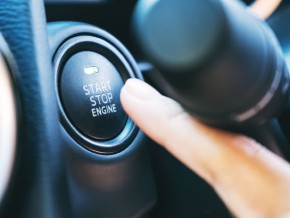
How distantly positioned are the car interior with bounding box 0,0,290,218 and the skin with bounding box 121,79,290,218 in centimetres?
2

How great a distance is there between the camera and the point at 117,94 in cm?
53

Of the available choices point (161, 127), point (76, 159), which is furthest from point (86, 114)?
point (161, 127)

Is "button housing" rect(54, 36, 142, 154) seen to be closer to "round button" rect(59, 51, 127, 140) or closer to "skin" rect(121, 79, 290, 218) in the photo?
"round button" rect(59, 51, 127, 140)

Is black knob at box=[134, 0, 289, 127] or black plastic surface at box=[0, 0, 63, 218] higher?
black knob at box=[134, 0, 289, 127]

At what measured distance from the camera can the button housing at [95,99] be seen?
49 centimetres

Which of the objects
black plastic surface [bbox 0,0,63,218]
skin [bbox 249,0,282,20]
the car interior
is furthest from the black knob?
skin [bbox 249,0,282,20]

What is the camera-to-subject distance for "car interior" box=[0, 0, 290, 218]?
29 centimetres

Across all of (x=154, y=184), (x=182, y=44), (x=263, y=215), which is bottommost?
(x=154, y=184)

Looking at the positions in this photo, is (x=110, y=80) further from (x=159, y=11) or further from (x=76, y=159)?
(x=159, y=11)

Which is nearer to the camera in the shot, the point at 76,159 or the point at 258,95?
the point at 258,95

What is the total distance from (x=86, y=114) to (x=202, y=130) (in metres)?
0.18

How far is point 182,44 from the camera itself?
0.92 ft

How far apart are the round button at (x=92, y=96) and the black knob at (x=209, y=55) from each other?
0.20 meters

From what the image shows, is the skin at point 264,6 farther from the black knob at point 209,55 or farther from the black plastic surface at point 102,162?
the black knob at point 209,55
